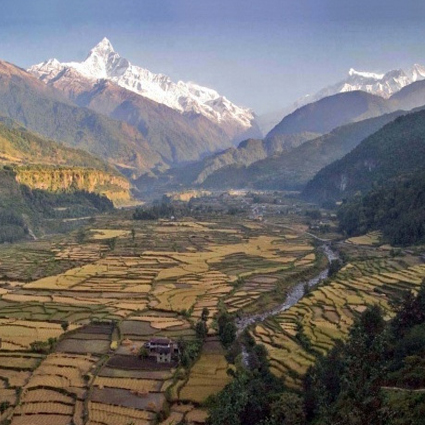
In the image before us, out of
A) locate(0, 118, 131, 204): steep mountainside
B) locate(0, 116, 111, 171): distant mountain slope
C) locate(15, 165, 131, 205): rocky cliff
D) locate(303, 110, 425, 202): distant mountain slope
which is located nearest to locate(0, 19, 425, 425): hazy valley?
locate(15, 165, 131, 205): rocky cliff

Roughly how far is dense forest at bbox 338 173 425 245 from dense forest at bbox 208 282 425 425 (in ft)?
153

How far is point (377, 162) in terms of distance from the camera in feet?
501

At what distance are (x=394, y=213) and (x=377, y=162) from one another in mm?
65055

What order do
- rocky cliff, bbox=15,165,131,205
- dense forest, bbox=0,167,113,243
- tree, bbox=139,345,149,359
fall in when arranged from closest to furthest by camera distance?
tree, bbox=139,345,149,359 < dense forest, bbox=0,167,113,243 < rocky cliff, bbox=15,165,131,205

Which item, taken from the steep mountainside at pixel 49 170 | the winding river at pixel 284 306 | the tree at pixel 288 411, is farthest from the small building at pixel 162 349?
the steep mountainside at pixel 49 170

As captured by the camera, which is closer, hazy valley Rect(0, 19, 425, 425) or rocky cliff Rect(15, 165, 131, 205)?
hazy valley Rect(0, 19, 425, 425)

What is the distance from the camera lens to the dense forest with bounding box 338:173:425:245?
79.6 meters

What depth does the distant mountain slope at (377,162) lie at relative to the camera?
13562 centimetres

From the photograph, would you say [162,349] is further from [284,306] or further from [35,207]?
[35,207]

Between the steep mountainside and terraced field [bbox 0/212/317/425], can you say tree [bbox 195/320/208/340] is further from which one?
the steep mountainside

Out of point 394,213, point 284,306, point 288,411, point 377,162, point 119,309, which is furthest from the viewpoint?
point 377,162

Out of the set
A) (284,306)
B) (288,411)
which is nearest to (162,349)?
(288,411)

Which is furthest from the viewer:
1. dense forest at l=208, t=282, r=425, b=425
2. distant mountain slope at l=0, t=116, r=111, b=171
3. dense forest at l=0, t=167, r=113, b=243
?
distant mountain slope at l=0, t=116, r=111, b=171

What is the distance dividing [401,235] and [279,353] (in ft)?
164
